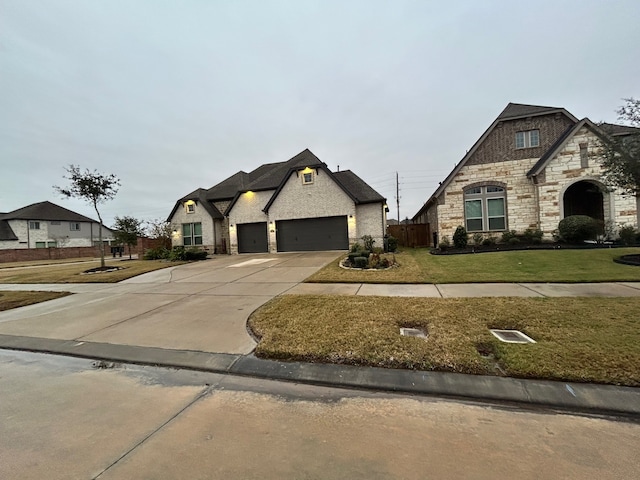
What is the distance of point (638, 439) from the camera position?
2072 millimetres

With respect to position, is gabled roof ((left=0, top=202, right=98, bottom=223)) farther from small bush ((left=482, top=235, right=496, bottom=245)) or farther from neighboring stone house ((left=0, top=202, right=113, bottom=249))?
small bush ((left=482, top=235, right=496, bottom=245))

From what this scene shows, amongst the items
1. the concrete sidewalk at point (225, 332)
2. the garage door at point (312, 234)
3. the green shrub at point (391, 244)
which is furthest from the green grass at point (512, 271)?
the garage door at point (312, 234)

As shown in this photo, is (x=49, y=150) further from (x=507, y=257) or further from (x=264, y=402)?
(x=507, y=257)

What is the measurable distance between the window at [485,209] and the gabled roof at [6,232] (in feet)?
167

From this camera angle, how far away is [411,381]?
303 cm

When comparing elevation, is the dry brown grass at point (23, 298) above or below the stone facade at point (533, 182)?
below

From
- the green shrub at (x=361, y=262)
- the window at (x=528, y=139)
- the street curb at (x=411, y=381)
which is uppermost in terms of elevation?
the window at (x=528, y=139)

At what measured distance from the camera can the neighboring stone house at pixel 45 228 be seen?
35094 millimetres

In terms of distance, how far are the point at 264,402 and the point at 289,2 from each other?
14.8 meters

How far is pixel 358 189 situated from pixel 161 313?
15.7m

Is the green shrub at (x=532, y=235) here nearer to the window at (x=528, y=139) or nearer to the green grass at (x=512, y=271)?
the green grass at (x=512, y=271)

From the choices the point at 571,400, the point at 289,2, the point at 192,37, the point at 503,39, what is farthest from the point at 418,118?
the point at 571,400

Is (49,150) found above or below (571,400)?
above

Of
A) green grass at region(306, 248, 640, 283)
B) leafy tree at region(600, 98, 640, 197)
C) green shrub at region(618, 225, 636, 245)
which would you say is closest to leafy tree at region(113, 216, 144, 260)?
green grass at region(306, 248, 640, 283)
